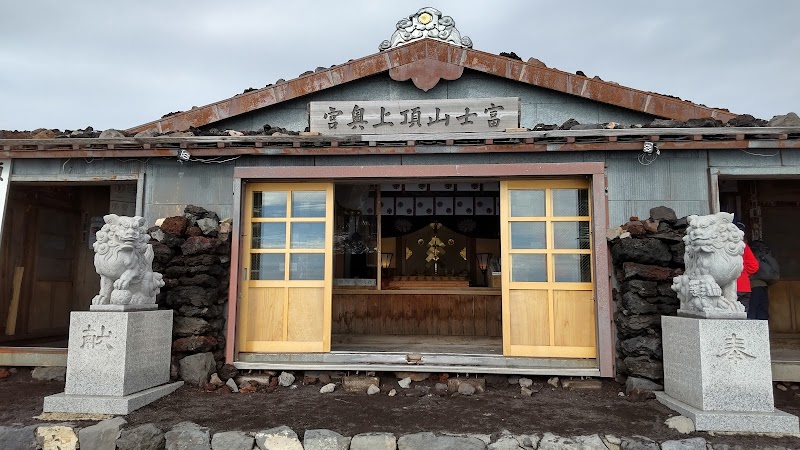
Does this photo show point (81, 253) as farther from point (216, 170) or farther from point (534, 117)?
point (534, 117)

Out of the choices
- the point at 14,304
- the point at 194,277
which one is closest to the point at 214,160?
the point at 194,277

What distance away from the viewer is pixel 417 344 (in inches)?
327

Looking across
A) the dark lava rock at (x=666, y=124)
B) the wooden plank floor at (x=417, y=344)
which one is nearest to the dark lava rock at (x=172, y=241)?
the wooden plank floor at (x=417, y=344)

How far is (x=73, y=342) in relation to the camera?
5.48 metres

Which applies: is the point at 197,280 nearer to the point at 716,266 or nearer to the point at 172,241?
the point at 172,241

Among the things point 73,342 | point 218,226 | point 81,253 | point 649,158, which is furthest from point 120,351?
point 649,158

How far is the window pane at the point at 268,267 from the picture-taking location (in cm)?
713

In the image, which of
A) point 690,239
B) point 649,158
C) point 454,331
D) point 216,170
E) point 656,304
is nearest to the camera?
point 690,239

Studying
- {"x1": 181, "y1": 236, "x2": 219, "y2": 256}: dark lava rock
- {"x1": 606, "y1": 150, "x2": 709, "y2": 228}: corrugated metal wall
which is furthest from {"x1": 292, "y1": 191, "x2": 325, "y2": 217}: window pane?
{"x1": 606, "y1": 150, "x2": 709, "y2": 228}: corrugated metal wall

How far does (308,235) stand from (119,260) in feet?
7.91

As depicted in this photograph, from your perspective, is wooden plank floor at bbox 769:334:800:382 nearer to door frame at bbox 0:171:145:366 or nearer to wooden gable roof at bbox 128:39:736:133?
wooden gable roof at bbox 128:39:736:133

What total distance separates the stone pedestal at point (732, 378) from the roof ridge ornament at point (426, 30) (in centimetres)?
525

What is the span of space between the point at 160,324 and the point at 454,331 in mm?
5567

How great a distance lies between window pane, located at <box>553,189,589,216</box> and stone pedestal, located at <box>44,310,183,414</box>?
5350 mm
